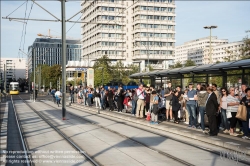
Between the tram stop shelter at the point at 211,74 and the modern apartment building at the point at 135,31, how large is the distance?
80.4 meters

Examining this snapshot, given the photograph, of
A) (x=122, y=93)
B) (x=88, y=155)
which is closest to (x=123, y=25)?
(x=122, y=93)

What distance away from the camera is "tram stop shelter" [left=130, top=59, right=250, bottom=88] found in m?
15.6

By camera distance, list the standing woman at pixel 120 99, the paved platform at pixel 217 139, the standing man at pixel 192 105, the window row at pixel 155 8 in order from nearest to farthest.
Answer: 1. the paved platform at pixel 217 139
2. the standing man at pixel 192 105
3. the standing woman at pixel 120 99
4. the window row at pixel 155 8

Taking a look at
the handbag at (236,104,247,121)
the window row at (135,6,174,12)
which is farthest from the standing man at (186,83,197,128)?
the window row at (135,6,174,12)

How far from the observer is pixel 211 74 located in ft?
62.5

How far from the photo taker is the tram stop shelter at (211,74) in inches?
615

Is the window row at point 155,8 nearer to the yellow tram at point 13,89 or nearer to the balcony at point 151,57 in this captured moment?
the balcony at point 151,57

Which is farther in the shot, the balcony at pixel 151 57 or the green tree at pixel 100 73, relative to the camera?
the balcony at pixel 151 57

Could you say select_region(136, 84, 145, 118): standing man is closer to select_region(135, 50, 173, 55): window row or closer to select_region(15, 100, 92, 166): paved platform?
select_region(15, 100, 92, 166): paved platform

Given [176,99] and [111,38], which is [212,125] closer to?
[176,99]

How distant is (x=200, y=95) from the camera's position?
14352 millimetres

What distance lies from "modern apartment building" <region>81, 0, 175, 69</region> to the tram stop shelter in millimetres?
80398

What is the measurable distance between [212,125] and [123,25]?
97322mm

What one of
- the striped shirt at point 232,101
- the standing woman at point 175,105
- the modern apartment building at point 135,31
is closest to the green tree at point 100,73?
the modern apartment building at point 135,31
